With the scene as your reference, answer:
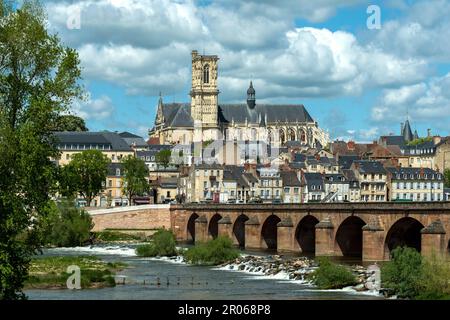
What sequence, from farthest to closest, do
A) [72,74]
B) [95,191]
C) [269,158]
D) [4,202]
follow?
[269,158]
[95,191]
[72,74]
[4,202]

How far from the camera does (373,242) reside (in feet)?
239

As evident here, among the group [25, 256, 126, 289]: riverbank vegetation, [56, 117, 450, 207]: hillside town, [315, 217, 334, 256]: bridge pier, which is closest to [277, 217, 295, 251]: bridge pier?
[315, 217, 334, 256]: bridge pier

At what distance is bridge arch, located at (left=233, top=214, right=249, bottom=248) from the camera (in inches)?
4080

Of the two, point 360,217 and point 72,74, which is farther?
point 360,217

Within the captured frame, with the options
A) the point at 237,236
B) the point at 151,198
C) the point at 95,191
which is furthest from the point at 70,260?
the point at 151,198

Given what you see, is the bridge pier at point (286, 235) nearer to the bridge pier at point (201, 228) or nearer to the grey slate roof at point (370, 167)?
the bridge pier at point (201, 228)

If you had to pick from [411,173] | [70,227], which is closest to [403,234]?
[70,227]

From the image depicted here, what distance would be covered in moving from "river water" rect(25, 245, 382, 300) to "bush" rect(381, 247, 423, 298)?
125 centimetres

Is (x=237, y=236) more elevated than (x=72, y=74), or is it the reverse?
(x=72, y=74)

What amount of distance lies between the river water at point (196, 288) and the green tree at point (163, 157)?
381ft

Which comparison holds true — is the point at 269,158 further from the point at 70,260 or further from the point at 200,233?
the point at 70,260

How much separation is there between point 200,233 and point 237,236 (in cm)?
688

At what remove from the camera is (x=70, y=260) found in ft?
248
